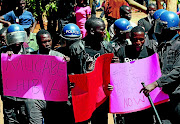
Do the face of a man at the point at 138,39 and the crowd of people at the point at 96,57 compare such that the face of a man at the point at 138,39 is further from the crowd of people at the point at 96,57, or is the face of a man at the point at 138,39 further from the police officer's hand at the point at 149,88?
the police officer's hand at the point at 149,88

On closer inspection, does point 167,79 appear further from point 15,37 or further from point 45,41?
point 15,37

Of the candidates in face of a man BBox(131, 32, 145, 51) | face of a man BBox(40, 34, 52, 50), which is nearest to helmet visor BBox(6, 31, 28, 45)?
face of a man BBox(40, 34, 52, 50)

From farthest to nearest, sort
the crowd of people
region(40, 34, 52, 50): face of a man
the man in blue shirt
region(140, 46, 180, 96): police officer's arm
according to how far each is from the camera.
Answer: the man in blue shirt → region(40, 34, 52, 50): face of a man → the crowd of people → region(140, 46, 180, 96): police officer's arm

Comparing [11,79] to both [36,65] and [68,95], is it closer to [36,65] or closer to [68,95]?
[36,65]

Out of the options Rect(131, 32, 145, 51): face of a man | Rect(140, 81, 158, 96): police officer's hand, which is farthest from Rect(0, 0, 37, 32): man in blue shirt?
Rect(140, 81, 158, 96): police officer's hand

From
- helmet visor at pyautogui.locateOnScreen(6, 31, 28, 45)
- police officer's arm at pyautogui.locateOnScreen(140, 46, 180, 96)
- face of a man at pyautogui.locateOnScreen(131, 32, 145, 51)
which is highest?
helmet visor at pyautogui.locateOnScreen(6, 31, 28, 45)

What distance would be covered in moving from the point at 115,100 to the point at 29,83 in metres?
1.27

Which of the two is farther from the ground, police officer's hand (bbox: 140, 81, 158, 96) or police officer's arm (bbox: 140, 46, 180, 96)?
police officer's arm (bbox: 140, 46, 180, 96)

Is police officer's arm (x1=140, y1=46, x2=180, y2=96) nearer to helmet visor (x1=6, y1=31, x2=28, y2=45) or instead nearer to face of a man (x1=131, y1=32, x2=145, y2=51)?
face of a man (x1=131, y1=32, x2=145, y2=51)

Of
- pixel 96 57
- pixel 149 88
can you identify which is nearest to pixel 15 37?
pixel 96 57

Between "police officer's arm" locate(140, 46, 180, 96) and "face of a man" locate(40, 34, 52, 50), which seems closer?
"police officer's arm" locate(140, 46, 180, 96)

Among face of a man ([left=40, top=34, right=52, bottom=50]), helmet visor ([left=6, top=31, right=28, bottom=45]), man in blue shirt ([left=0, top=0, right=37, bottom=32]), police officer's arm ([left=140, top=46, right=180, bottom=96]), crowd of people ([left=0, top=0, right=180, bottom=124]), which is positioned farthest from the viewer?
man in blue shirt ([left=0, top=0, right=37, bottom=32])

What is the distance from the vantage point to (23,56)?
16.4 ft

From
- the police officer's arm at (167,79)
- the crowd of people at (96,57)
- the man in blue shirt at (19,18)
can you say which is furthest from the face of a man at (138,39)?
the man in blue shirt at (19,18)
